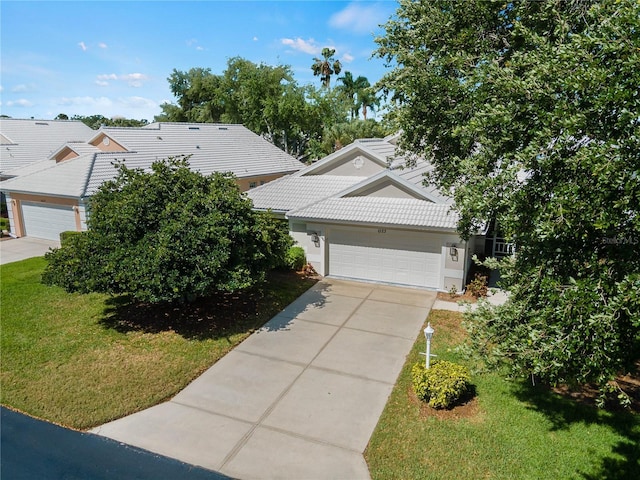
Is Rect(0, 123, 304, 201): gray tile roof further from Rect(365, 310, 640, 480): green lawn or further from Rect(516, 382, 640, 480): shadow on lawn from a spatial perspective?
Rect(516, 382, 640, 480): shadow on lawn

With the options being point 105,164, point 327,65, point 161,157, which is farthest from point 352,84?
point 105,164

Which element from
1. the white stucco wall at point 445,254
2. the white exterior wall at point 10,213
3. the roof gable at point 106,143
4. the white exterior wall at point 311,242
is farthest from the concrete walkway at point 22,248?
the white stucco wall at point 445,254

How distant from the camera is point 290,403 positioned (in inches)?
353

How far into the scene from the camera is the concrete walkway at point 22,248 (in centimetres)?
1973

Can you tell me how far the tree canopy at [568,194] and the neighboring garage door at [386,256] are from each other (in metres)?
9.18

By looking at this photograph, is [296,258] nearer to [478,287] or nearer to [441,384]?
[478,287]

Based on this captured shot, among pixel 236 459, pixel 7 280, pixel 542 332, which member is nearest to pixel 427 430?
pixel 236 459

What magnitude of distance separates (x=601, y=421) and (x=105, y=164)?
2265cm

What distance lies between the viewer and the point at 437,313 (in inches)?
535

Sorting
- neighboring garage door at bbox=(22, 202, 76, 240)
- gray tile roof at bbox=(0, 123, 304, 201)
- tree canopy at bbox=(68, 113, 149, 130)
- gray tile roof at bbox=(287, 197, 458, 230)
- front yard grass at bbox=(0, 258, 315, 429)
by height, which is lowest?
front yard grass at bbox=(0, 258, 315, 429)

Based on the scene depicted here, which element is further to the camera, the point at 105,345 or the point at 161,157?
the point at 161,157

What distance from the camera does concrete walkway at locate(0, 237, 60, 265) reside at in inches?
777

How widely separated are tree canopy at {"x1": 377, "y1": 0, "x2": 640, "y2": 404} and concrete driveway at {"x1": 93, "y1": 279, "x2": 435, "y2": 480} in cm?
338

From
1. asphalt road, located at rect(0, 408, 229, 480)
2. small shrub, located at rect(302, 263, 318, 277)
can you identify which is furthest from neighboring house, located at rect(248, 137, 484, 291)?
asphalt road, located at rect(0, 408, 229, 480)
